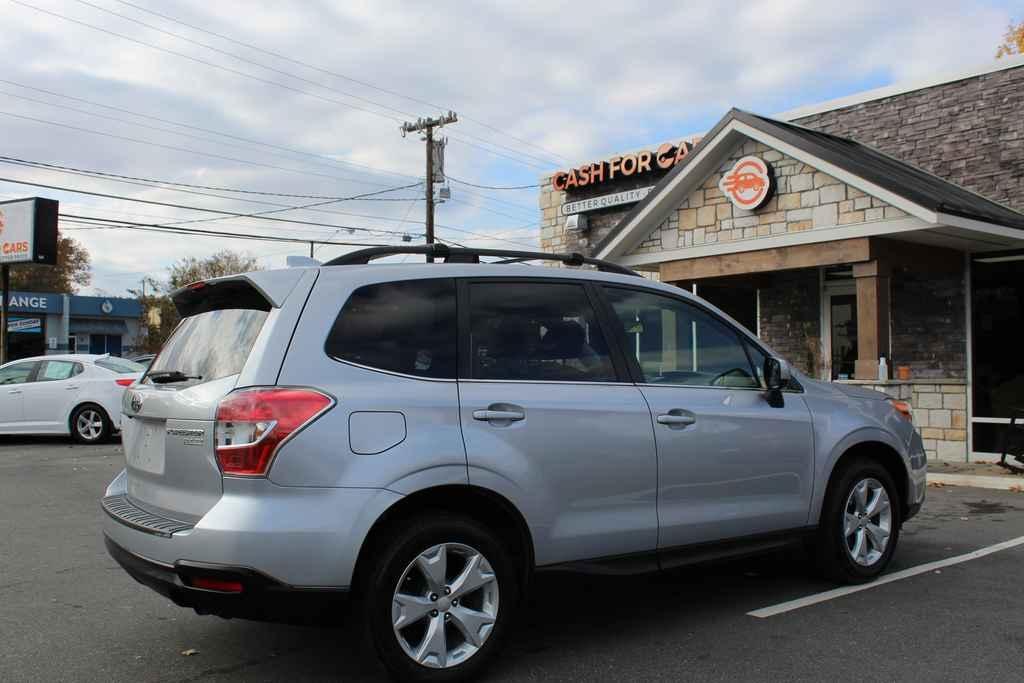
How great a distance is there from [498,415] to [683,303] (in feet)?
5.16

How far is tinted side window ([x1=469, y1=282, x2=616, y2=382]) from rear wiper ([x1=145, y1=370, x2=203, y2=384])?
4.27 feet

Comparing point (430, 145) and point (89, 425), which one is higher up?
point (430, 145)

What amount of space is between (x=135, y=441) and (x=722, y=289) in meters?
12.6

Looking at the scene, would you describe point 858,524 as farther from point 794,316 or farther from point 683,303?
point 794,316

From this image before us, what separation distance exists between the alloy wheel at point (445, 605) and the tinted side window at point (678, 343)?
4.66 ft

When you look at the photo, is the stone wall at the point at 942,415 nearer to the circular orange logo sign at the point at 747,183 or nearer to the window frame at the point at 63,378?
the circular orange logo sign at the point at 747,183

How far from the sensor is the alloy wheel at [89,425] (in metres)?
15.2

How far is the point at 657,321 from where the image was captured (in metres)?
5.19

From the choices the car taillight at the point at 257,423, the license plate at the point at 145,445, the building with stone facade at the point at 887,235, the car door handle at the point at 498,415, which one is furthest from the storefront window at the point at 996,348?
the license plate at the point at 145,445

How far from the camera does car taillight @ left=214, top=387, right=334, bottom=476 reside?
Answer: 3.67 meters

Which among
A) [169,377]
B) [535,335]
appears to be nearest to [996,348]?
[535,335]

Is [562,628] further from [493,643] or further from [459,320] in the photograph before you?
[459,320]

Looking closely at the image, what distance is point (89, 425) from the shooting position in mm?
15258

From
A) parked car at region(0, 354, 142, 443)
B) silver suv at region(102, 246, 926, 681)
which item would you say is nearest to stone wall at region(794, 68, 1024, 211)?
silver suv at region(102, 246, 926, 681)
